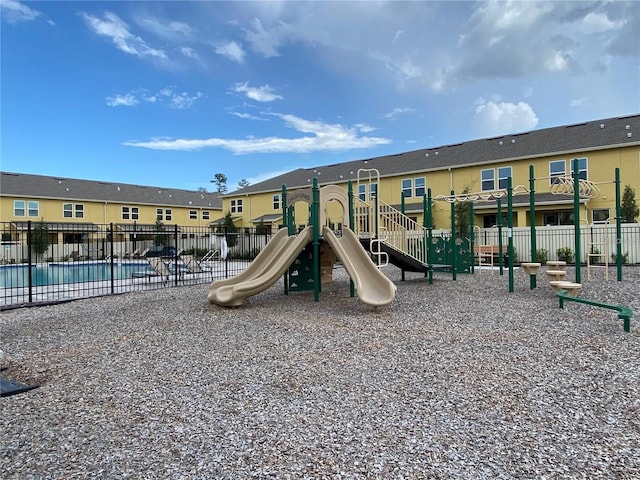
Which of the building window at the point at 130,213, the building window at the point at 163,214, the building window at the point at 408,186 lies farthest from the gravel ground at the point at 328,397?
the building window at the point at 163,214

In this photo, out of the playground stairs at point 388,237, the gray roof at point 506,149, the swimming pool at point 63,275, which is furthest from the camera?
the gray roof at point 506,149

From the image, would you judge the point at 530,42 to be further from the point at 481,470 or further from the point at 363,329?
the point at 481,470

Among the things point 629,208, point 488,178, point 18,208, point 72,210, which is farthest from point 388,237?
point 18,208

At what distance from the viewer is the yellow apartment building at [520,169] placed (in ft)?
63.3

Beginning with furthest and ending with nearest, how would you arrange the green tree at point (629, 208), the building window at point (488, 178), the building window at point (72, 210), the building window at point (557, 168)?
the building window at point (72, 210) → the building window at point (488, 178) → the building window at point (557, 168) → the green tree at point (629, 208)

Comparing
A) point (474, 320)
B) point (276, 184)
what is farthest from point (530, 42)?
point (276, 184)

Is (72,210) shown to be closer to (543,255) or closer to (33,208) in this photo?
(33,208)

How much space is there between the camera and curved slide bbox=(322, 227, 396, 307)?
7.20 metres

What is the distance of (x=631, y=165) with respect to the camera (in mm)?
18859

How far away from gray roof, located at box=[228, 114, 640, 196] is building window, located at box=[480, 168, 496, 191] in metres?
0.54

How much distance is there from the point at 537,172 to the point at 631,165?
13.0 feet

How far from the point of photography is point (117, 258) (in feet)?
89.3

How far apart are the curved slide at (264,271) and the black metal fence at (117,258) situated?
14.5 feet

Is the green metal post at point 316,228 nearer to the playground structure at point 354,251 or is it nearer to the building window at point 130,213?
the playground structure at point 354,251
